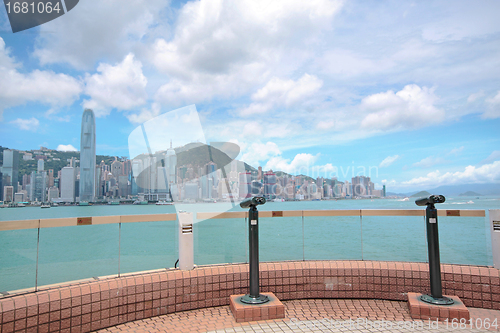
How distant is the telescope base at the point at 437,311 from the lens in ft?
11.0

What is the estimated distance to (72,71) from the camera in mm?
90312

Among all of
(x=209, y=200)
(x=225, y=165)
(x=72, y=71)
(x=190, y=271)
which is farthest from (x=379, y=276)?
(x=72, y=71)

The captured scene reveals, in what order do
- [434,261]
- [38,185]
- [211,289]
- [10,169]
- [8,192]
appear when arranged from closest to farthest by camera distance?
[434,261]
[211,289]
[10,169]
[8,192]
[38,185]

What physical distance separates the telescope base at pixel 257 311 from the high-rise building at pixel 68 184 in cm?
5646

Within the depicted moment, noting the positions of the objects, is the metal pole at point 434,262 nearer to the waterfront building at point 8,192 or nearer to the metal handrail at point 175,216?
the metal handrail at point 175,216

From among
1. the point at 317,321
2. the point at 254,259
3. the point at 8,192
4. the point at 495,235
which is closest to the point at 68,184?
the point at 8,192

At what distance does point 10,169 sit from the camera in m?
53.3

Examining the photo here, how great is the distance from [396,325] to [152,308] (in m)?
2.85

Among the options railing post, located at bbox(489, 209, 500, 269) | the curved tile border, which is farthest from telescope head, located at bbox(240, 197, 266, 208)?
railing post, located at bbox(489, 209, 500, 269)

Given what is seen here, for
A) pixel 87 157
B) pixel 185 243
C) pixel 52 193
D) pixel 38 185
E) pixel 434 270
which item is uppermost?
pixel 87 157

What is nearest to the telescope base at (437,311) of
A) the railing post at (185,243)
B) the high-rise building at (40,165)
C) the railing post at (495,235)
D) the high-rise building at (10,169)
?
the railing post at (495,235)

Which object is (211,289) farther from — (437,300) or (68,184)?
A: (68,184)

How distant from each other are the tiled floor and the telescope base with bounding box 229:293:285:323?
7cm

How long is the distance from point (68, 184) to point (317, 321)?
64.9m
